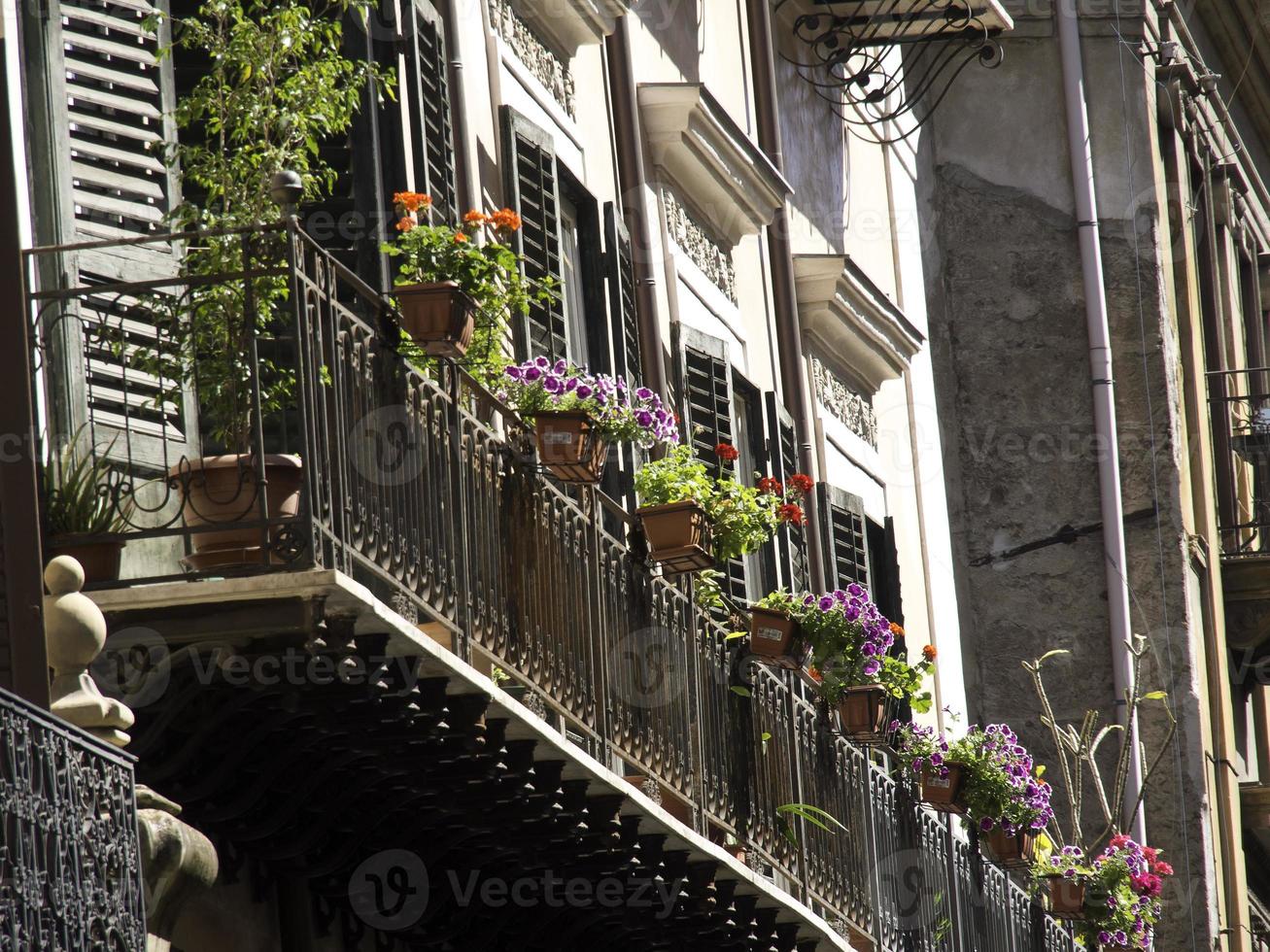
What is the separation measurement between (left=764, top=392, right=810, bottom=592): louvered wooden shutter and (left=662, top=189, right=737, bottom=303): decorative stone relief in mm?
705

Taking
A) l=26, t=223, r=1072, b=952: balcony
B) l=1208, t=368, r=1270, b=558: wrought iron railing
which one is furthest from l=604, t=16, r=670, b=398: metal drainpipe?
l=1208, t=368, r=1270, b=558: wrought iron railing

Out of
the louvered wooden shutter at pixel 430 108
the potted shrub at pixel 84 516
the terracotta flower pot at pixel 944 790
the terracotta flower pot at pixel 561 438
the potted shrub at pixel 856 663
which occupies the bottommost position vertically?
the terracotta flower pot at pixel 944 790

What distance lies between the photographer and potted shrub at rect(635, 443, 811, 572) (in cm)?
1061

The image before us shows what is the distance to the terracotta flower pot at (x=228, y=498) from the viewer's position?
7.74 metres

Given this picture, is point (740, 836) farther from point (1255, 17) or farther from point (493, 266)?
point (1255, 17)

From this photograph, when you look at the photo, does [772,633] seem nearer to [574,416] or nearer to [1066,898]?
[574,416]

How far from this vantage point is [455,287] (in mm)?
8602

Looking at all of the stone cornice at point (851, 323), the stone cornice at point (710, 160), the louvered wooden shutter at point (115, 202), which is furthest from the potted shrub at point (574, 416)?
the stone cornice at point (851, 323)

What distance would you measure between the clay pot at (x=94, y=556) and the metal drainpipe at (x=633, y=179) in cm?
600

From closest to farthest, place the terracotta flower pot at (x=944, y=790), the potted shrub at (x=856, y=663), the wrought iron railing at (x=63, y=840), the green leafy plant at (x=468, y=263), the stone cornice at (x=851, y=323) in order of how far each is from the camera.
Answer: the wrought iron railing at (x=63, y=840)
the green leafy plant at (x=468, y=263)
the potted shrub at (x=856, y=663)
the terracotta flower pot at (x=944, y=790)
the stone cornice at (x=851, y=323)

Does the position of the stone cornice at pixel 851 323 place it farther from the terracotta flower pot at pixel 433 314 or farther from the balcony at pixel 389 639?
the terracotta flower pot at pixel 433 314

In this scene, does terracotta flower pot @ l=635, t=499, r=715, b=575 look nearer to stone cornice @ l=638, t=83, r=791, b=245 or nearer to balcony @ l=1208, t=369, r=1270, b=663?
stone cornice @ l=638, t=83, r=791, b=245

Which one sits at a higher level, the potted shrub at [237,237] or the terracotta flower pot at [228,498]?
the potted shrub at [237,237]

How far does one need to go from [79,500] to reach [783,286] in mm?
8965
